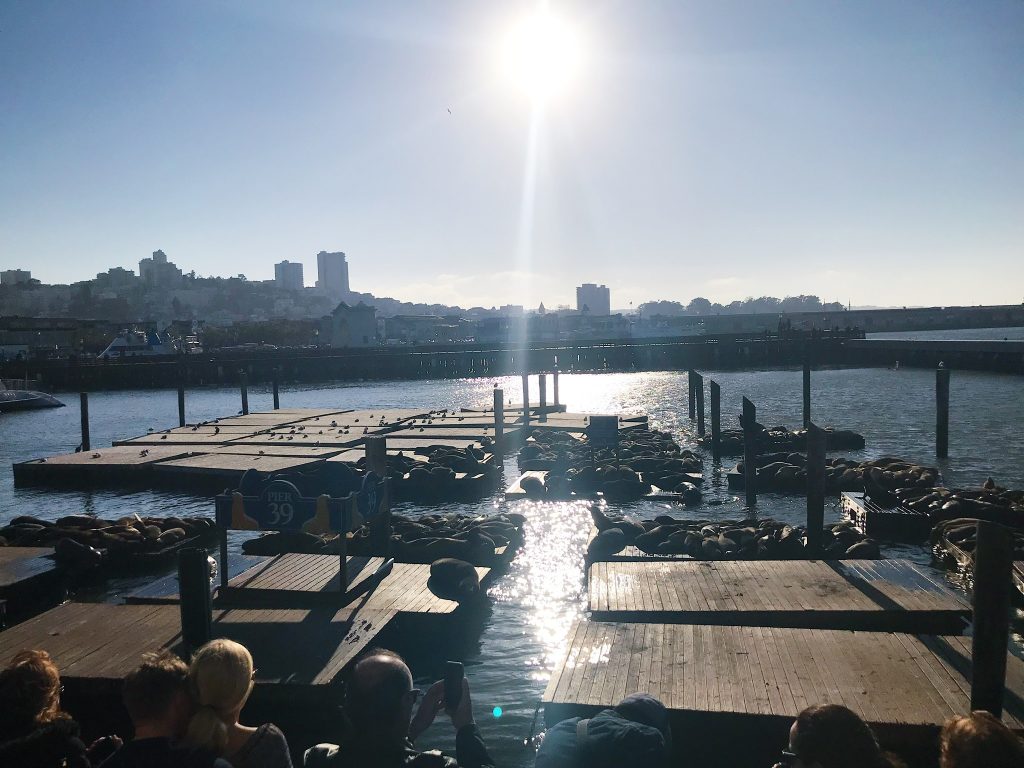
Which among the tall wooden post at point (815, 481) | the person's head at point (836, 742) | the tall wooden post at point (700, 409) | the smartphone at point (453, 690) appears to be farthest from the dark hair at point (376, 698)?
the tall wooden post at point (700, 409)

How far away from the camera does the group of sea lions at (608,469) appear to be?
19.0m

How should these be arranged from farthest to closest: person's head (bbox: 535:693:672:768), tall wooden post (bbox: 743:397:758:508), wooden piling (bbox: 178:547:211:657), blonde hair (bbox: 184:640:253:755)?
tall wooden post (bbox: 743:397:758:508) < wooden piling (bbox: 178:547:211:657) < person's head (bbox: 535:693:672:768) < blonde hair (bbox: 184:640:253:755)

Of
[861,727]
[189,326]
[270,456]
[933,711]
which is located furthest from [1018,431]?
[189,326]

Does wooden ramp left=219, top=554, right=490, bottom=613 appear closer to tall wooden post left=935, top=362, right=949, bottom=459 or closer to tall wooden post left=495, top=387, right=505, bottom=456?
tall wooden post left=495, top=387, right=505, bottom=456

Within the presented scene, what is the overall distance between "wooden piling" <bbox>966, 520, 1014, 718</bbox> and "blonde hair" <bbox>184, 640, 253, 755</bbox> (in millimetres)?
4995

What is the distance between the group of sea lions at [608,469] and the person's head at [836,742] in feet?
48.5

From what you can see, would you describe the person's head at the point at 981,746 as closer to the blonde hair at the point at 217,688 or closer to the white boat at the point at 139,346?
the blonde hair at the point at 217,688

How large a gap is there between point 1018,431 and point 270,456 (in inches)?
1139

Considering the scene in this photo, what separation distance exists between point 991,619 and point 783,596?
10.7 feet

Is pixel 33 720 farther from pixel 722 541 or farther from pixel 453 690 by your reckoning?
pixel 722 541

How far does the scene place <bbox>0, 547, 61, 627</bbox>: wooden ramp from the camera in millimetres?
11406

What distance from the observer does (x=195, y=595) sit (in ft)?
24.1

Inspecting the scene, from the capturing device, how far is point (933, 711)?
5.86m

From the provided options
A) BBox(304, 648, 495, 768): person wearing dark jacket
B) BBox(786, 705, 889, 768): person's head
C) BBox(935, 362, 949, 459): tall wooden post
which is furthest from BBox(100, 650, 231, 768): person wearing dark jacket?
BBox(935, 362, 949, 459): tall wooden post
